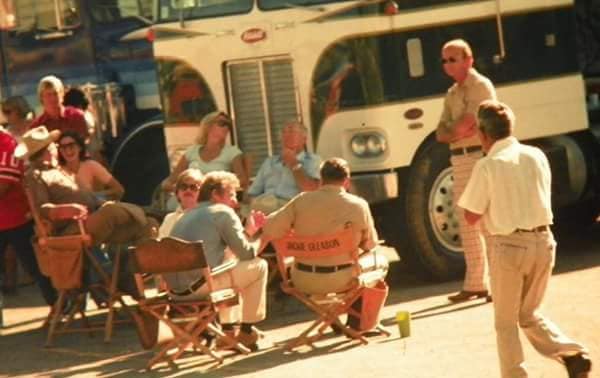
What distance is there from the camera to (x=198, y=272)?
11.8 m

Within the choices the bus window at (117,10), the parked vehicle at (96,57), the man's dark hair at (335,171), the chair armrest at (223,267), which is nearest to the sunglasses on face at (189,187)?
the chair armrest at (223,267)

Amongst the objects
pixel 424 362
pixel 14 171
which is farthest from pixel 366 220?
pixel 14 171

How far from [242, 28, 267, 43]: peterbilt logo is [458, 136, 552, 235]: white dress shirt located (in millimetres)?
5169

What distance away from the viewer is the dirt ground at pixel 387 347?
10875 millimetres

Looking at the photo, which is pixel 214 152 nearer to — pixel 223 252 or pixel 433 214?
pixel 433 214

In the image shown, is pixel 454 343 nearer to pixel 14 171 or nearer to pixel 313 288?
pixel 313 288

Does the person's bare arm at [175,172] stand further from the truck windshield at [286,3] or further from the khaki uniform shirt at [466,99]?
the khaki uniform shirt at [466,99]

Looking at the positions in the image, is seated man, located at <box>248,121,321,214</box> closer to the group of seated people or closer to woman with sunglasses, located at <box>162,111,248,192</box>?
the group of seated people

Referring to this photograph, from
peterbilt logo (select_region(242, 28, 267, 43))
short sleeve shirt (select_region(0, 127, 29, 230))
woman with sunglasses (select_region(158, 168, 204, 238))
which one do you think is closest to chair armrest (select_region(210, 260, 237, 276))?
woman with sunglasses (select_region(158, 168, 204, 238))

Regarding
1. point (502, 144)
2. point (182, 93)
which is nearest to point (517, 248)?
point (502, 144)

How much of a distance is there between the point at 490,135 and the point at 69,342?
4.75 meters

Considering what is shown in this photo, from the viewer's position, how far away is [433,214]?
14.4 m

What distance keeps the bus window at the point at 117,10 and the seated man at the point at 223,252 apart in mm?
6296

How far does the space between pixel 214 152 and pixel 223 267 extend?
250cm
